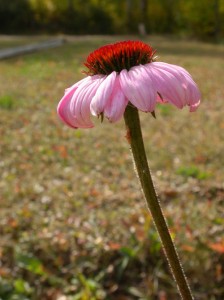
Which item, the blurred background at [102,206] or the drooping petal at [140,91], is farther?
the blurred background at [102,206]

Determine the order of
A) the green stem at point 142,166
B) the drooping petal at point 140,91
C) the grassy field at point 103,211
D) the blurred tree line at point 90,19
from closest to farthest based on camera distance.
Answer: the drooping petal at point 140,91, the green stem at point 142,166, the grassy field at point 103,211, the blurred tree line at point 90,19

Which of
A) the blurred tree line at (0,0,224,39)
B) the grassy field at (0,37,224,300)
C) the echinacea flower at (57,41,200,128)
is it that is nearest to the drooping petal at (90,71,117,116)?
the echinacea flower at (57,41,200,128)

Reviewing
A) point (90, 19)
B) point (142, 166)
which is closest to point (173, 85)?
point (142, 166)

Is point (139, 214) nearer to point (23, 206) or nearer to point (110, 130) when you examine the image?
point (23, 206)

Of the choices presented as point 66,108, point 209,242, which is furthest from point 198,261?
point 66,108

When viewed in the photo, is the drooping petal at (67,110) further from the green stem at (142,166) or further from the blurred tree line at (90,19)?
the blurred tree line at (90,19)

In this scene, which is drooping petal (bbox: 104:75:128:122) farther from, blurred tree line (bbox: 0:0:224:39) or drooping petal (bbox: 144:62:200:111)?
blurred tree line (bbox: 0:0:224:39)

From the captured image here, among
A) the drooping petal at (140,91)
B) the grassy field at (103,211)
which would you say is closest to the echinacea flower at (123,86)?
the drooping petal at (140,91)
